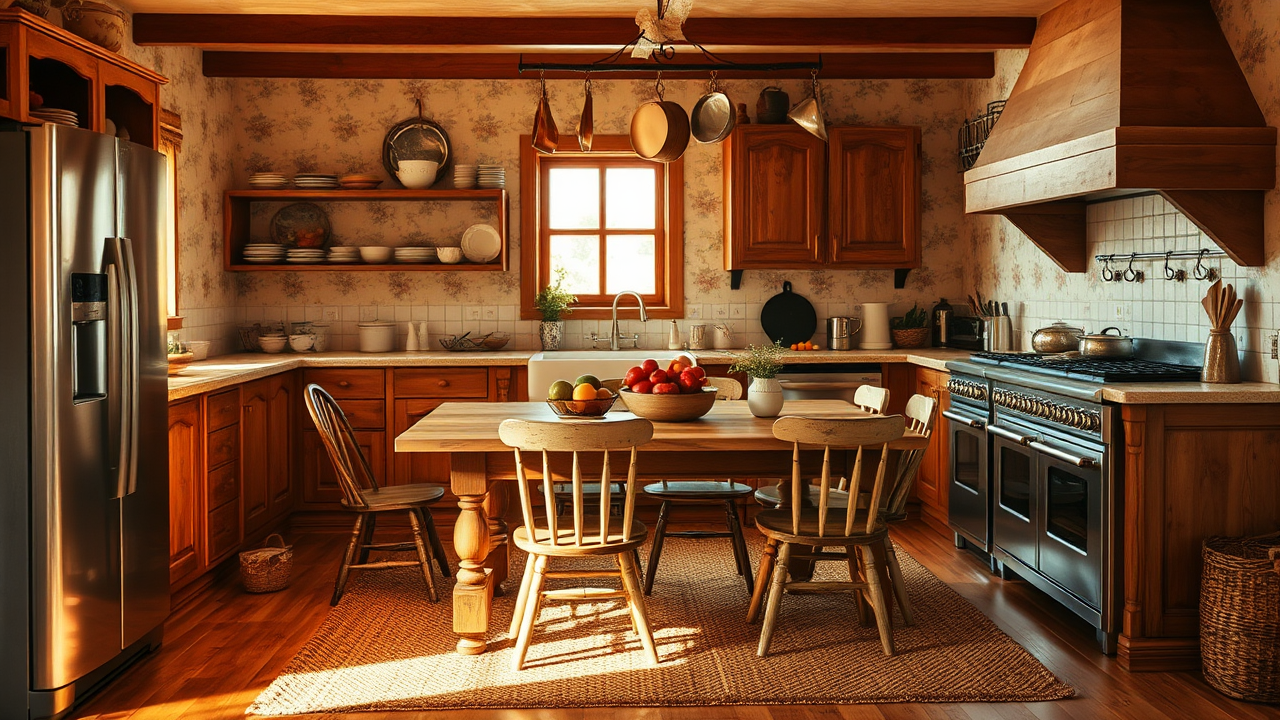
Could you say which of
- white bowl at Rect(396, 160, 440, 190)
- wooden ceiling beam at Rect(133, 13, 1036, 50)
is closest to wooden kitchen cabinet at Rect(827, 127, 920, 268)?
wooden ceiling beam at Rect(133, 13, 1036, 50)

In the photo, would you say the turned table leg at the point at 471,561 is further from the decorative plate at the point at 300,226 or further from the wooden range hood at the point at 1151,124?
the decorative plate at the point at 300,226

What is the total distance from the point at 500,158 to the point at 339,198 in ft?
3.00

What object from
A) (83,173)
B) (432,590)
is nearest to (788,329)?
(432,590)

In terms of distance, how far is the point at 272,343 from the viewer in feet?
19.0

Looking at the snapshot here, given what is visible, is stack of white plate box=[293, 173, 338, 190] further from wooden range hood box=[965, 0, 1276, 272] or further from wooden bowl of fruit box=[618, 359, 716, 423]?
wooden range hood box=[965, 0, 1276, 272]

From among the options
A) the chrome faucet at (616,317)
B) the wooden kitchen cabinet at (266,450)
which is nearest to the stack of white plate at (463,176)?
the chrome faucet at (616,317)

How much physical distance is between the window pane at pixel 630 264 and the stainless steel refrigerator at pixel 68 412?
324 centimetres

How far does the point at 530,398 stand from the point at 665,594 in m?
1.53

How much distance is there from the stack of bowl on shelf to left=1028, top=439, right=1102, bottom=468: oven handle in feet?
12.0

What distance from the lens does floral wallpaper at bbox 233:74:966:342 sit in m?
6.04

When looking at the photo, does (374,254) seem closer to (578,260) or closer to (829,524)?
(578,260)

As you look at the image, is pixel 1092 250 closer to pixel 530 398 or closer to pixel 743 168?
pixel 743 168

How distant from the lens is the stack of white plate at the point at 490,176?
5.89m

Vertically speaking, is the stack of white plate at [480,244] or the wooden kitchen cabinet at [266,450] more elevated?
the stack of white plate at [480,244]
